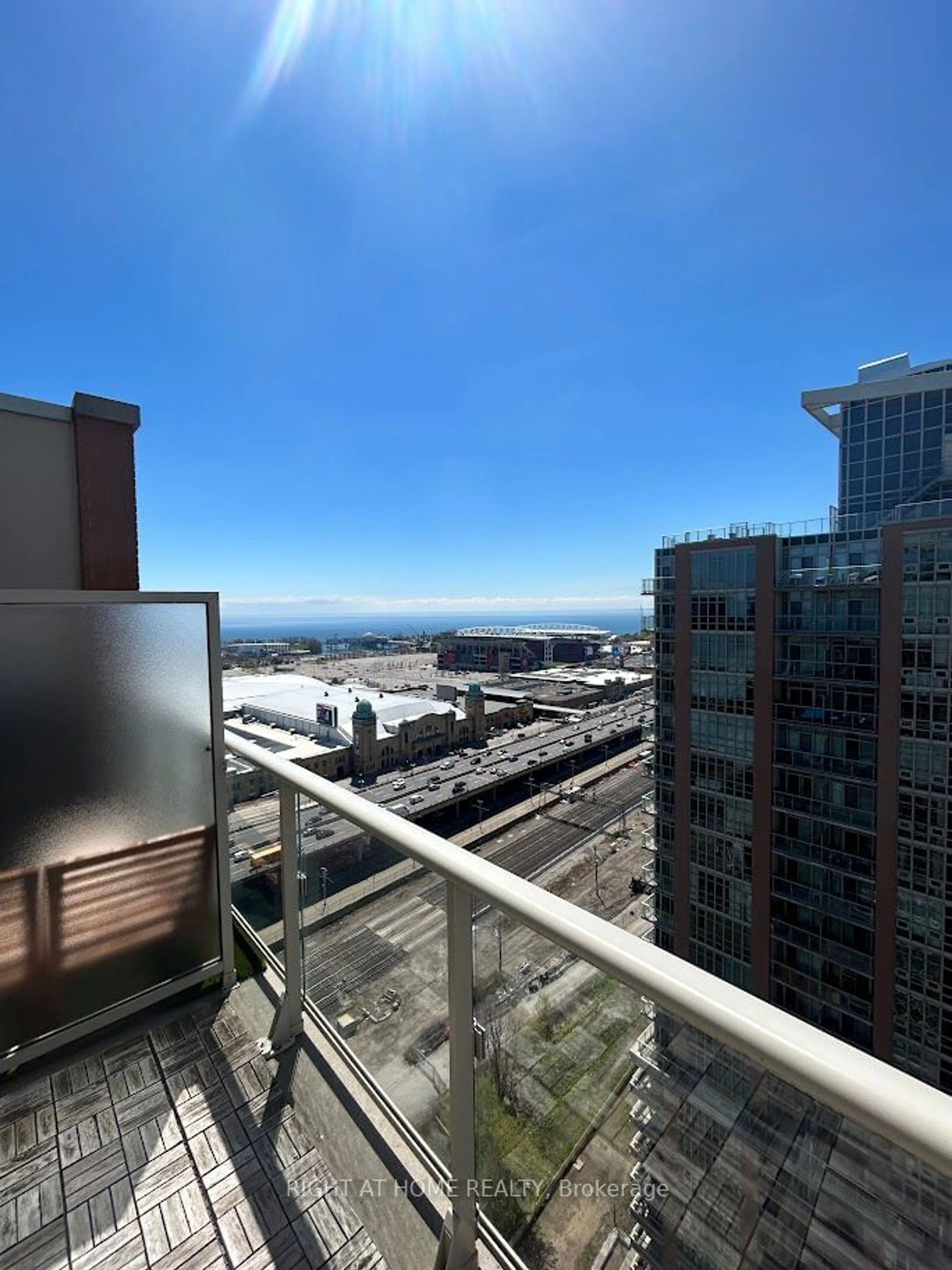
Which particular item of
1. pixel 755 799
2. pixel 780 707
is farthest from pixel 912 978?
pixel 780 707

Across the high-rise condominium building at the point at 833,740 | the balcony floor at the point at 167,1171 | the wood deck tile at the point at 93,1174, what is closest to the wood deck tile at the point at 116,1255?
the balcony floor at the point at 167,1171

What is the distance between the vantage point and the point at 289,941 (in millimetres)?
2041

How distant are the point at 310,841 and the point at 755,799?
33.6ft

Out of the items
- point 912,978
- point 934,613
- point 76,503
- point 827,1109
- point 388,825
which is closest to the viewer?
point 827,1109

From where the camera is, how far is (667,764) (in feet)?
36.5

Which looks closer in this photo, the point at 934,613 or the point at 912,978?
the point at 934,613

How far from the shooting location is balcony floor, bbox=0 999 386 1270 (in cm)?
134

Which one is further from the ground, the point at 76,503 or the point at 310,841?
the point at 76,503

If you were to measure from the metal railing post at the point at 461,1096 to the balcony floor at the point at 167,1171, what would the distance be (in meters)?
0.25

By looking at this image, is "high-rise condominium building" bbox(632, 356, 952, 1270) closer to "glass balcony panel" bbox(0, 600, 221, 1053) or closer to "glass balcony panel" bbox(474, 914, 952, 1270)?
"glass balcony panel" bbox(474, 914, 952, 1270)

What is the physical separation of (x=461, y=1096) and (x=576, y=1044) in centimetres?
43

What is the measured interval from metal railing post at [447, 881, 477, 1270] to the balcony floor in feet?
0.80

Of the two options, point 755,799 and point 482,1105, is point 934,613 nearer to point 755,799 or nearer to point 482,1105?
point 755,799

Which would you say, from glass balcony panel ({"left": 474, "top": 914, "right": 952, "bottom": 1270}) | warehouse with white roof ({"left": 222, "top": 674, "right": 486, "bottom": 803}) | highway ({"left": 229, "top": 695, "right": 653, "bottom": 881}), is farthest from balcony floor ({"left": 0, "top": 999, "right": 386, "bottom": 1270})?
warehouse with white roof ({"left": 222, "top": 674, "right": 486, "bottom": 803})
